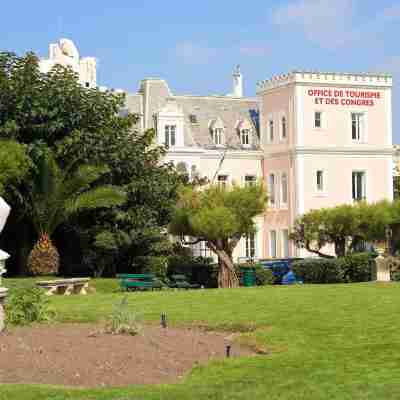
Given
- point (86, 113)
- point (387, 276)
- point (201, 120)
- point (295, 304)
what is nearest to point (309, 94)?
point (201, 120)

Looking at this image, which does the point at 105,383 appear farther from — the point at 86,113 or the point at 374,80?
the point at 374,80

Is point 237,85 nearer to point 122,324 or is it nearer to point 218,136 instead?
point 218,136

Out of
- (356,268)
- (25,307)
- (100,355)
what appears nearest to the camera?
(100,355)

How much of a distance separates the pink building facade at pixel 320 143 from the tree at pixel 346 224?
16267 mm

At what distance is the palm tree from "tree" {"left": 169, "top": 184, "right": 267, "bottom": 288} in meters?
3.03

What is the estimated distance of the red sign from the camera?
68.8 m

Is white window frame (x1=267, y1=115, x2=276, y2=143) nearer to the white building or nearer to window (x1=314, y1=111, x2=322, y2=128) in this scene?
window (x1=314, y1=111, x2=322, y2=128)

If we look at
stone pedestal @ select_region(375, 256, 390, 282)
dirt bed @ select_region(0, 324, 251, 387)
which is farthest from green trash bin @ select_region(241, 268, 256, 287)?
dirt bed @ select_region(0, 324, 251, 387)

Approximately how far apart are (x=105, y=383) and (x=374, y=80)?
57.9 m

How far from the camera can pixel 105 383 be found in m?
15.0

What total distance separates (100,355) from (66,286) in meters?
21.5

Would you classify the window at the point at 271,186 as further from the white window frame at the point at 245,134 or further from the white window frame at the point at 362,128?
the white window frame at the point at 362,128

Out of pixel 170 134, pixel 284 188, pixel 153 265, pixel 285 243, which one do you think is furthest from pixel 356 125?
pixel 153 265

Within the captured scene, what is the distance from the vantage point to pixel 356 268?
42.9 meters
